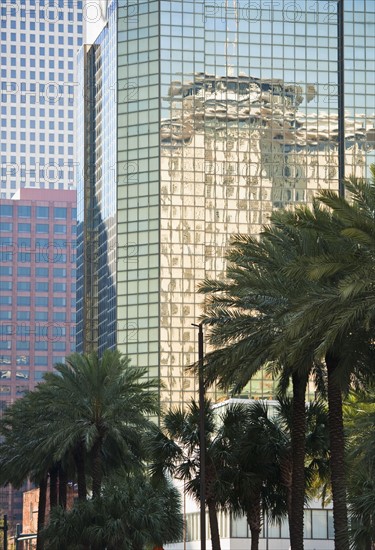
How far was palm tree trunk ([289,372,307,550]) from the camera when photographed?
49.7 m

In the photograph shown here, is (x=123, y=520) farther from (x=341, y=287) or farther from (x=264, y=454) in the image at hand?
(x=341, y=287)

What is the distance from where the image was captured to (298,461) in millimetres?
49625

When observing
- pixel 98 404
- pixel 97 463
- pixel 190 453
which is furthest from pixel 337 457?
pixel 97 463

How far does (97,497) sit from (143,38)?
96429 millimetres

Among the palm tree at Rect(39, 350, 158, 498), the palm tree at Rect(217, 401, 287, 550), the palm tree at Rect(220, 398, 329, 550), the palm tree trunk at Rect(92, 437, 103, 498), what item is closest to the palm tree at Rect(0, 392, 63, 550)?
the palm tree trunk at Rect(92, 437, 103, 498)

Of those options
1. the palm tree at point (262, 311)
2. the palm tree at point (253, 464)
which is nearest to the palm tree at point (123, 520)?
→ the palm tree at point (253, 464)

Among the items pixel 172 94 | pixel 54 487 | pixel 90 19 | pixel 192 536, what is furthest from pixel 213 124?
pixel 54 487

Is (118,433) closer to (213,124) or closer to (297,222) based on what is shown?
(297,222)

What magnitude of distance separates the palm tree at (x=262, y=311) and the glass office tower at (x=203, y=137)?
97354 millimetres

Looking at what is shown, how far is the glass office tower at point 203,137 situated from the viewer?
148625mm

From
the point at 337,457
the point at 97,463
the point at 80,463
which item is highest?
the point at 80,463

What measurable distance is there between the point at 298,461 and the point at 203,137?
4097 inches

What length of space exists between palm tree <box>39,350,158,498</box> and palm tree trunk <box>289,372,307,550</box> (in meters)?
17.4

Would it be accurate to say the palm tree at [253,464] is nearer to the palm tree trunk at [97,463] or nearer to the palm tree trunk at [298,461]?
the palm tree trunk at [298,461]
